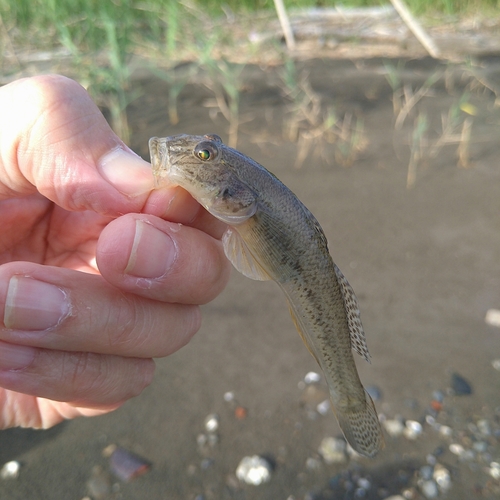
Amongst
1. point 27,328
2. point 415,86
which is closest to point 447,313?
point 27,328

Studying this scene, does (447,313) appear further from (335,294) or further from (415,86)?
(415,86)

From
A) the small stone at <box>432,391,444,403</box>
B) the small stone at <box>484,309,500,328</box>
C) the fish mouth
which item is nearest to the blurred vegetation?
the small stone at <box>484,309,500,328</box>

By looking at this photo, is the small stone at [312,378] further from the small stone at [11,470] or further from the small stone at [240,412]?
the small stone at [11,470]

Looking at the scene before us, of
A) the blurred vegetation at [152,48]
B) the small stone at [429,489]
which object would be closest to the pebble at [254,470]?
the small stone at [429,489]

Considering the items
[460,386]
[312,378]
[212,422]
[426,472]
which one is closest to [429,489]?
[426,472]

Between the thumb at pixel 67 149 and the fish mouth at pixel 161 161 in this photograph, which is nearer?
the fish mouth at pixel 161 161
